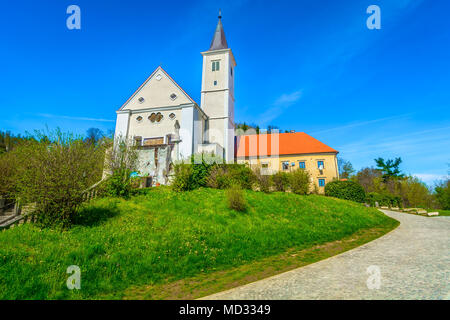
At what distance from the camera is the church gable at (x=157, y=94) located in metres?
25.4

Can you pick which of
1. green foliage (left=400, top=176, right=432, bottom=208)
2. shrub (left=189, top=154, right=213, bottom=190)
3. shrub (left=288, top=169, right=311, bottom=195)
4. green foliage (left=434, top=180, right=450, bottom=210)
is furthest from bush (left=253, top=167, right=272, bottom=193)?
green foliage (left=400, top=176, right=432, bottom=208)

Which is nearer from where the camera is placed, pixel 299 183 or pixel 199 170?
pixel 199 170

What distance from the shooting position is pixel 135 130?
25688 millimetres

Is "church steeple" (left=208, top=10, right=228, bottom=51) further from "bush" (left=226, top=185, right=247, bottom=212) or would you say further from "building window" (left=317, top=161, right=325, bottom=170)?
"bush" (left=226, top=185, right=247, bottom=212)

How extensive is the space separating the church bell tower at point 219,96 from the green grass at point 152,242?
49.2ft

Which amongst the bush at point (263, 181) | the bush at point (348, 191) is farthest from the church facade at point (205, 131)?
the bush at point (348, 191)

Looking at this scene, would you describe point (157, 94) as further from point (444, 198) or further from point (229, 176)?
point (444, 198)

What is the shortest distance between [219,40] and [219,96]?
9.58 m

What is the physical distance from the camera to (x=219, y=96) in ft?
97.6

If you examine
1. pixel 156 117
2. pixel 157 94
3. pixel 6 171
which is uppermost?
pixel 157 94

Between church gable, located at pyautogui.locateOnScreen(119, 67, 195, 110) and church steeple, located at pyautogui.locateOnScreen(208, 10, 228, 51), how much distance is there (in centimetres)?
996

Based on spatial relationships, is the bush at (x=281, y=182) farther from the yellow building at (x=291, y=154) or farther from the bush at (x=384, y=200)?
the bush at (x=384, y=200)

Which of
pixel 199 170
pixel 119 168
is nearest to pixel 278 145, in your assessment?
pixel 199 170
